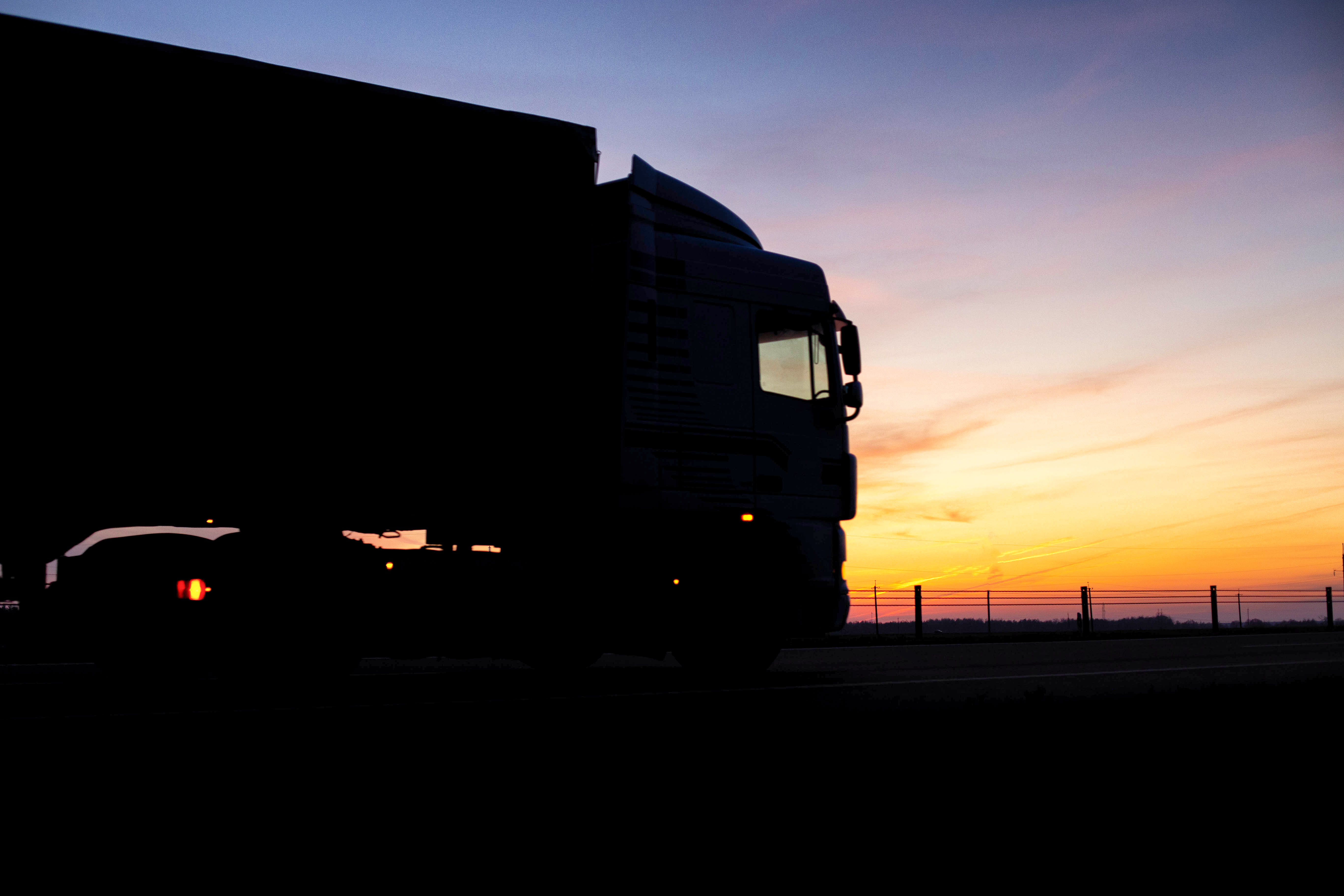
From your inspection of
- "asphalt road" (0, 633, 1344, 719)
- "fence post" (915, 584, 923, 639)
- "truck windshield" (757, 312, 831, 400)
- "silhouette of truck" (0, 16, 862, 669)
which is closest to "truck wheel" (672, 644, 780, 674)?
"asphalt road" (0, 633, 1344, 719)

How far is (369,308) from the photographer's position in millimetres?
8094

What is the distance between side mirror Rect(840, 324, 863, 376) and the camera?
10.6m

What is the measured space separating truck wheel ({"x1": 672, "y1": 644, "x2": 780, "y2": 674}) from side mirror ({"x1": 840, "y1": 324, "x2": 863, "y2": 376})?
265 centimetres

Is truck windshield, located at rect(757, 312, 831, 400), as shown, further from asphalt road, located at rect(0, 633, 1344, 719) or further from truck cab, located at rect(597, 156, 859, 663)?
asphalt road, located at rect(0, 633, 1344, 719)

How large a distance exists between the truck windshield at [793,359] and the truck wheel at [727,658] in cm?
233

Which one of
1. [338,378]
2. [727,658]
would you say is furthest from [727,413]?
[338,378]

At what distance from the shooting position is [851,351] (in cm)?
1058

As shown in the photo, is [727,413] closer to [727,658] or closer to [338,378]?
[727,658]

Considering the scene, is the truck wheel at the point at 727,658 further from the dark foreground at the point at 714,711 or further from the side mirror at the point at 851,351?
the side mirror at the point at 851,351

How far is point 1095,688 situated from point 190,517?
7375 mm

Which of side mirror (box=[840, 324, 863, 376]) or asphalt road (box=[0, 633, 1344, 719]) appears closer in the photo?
asphalt road (box=[0, 633, 1344, 719])

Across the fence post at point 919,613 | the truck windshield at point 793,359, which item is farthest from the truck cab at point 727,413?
the fence post at point 919,613

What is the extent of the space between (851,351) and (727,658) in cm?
303

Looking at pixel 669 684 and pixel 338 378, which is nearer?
pixel 338 378
